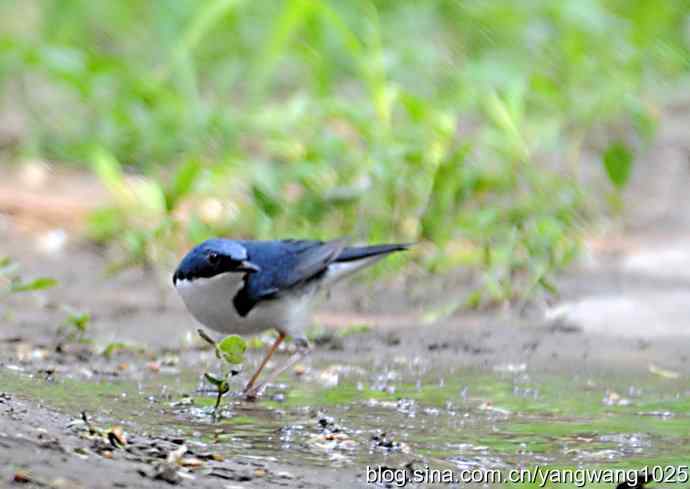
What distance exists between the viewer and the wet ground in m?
3.56

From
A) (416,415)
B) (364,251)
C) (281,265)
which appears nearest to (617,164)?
(364,251)

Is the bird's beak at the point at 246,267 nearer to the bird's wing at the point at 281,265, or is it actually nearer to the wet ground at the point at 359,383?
the bird's wing at the point at 281,265

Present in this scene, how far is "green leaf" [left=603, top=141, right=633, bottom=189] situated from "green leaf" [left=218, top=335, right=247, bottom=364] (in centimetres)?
330

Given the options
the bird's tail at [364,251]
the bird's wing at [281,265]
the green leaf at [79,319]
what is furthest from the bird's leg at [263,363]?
the green leaf at [79,319]

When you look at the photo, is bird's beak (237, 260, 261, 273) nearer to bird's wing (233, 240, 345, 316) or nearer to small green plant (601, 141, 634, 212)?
bird's wing (233, 240, 345, 316)

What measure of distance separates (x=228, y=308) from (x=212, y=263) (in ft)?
0.66

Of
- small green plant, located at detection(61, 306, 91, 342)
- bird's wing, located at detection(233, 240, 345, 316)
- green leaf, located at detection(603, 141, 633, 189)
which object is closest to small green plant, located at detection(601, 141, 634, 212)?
green leaf, located at detection(603, 141, 633, 189)

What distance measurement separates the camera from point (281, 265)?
5512 mm

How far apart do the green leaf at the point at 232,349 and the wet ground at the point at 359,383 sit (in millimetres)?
194

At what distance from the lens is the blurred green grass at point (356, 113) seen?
7.20 meters

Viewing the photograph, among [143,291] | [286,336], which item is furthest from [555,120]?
[286,336]

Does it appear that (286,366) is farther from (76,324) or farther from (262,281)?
(76,324)

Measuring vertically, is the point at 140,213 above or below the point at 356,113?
below

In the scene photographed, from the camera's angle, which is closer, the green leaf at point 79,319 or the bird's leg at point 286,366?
the bird's leg at point 286,366
